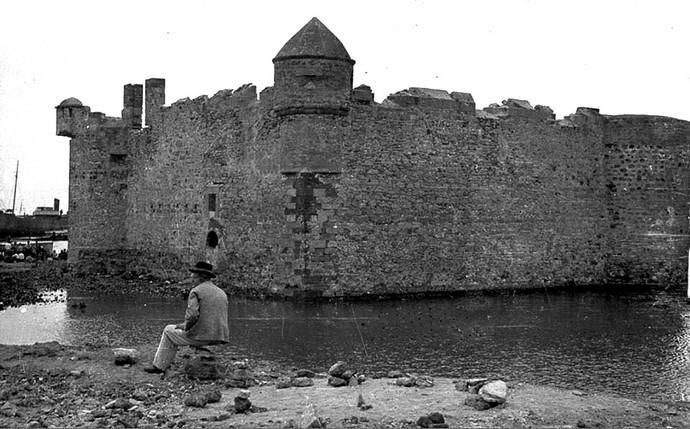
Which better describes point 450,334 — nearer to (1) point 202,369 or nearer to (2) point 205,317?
(1) point 202,369

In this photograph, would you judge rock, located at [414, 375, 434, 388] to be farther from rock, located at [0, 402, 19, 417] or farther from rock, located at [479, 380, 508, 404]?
rock, located at [0, 402, 19, 417]

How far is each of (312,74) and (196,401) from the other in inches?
449

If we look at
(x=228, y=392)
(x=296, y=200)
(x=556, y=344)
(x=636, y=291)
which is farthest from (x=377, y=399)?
(x=636, y=291)

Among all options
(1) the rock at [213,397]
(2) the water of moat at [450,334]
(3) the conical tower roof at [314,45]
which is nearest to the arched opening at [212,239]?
(2) the water of moat at [450,334]

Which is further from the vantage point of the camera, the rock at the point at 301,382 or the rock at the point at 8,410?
the rock at the point at 301,382

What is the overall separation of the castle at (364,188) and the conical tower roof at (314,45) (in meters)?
0.03

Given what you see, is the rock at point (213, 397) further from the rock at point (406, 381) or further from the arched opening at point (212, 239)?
the arched opening at point (212, 239)

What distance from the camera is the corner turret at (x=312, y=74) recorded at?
63.5ft

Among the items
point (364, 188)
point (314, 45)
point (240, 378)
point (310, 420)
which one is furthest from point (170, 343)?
point (314, 45)

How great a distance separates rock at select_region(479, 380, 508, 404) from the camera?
8.79m

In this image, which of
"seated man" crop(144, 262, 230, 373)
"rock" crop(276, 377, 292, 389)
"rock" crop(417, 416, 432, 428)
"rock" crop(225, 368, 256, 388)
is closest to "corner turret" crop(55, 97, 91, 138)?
"rock" crop(225, 368, 256, 388)

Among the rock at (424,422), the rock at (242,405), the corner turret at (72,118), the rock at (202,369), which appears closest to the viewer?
the rock at (424,422)

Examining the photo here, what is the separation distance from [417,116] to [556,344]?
27.0 ft

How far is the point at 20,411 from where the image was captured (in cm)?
889
